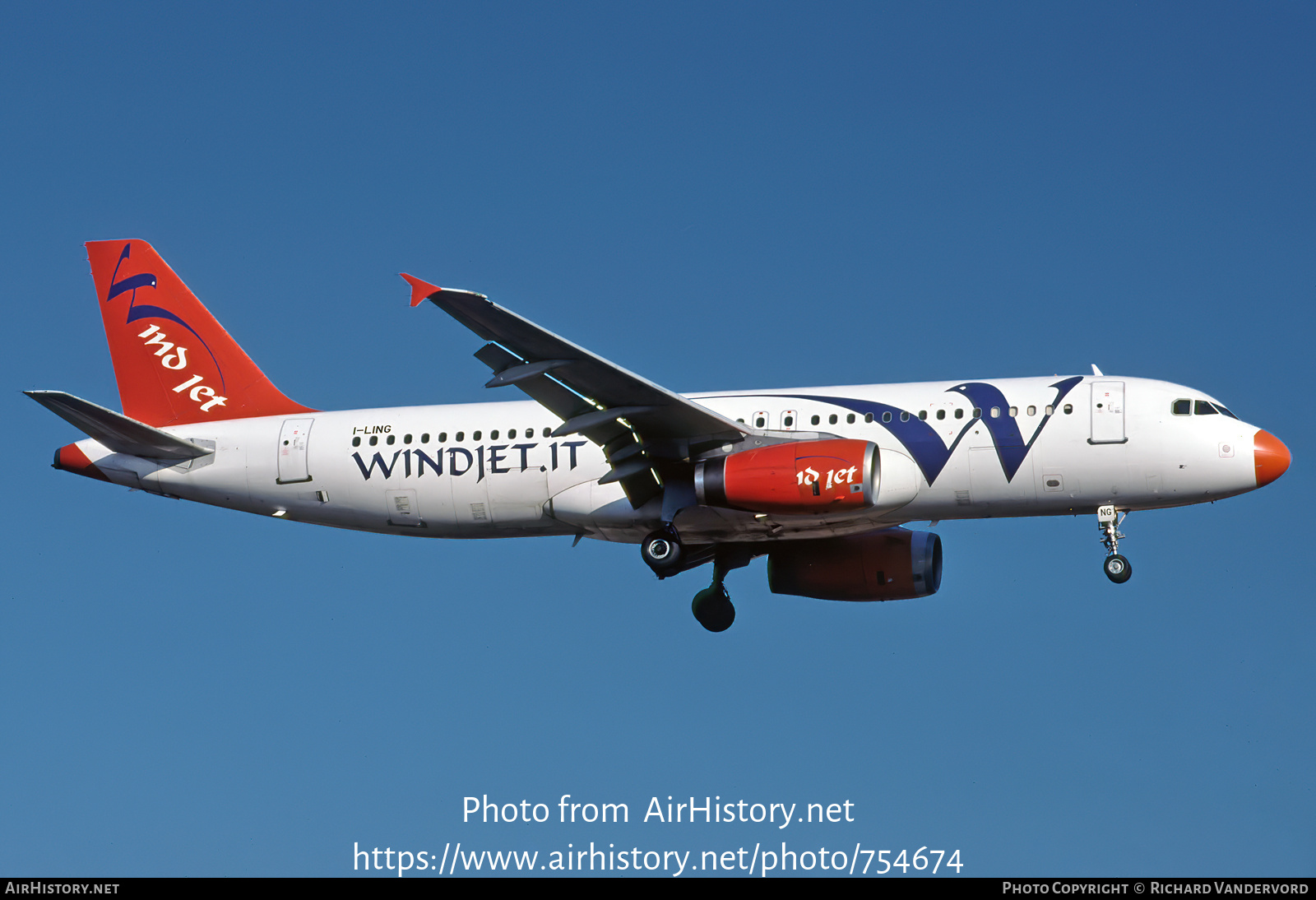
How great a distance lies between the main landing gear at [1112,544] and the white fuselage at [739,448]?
25 centimetres

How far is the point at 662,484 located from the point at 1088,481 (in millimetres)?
8721

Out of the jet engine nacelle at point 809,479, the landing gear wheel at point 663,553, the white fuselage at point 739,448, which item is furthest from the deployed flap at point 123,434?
the jet engine nacelle at point 809,479

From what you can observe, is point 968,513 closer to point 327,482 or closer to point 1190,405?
point 1190,405

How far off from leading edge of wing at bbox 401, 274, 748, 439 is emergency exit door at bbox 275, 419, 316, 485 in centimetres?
764

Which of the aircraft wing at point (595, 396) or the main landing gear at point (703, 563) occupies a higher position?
the aircraft wing at point (595, 396)

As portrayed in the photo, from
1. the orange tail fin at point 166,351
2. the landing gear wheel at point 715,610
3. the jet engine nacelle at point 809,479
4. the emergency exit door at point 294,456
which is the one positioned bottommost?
the landing gear wheel at point 715,610

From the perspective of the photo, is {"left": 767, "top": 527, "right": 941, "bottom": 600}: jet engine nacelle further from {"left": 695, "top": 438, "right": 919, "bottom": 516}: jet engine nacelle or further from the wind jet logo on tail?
the wind jet logo on tail

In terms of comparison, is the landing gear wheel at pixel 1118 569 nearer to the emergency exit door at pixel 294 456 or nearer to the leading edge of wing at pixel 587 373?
the leading edge of wing at pixel 587 373

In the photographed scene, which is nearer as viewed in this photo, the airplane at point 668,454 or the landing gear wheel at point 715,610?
the airplane at point 668,454

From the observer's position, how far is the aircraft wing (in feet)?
97.0

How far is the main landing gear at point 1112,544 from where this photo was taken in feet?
108

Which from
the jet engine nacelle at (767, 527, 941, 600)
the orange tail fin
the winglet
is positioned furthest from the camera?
the orange tail fin

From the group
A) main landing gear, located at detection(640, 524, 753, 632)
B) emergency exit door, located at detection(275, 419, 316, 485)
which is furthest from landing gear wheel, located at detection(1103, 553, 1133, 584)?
emergency exit door, located at detection(275, 419, 316, 485)

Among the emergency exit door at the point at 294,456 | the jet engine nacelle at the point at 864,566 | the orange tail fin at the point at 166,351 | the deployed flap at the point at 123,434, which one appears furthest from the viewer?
the orange tail fin at the point at 166,351
